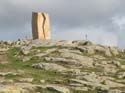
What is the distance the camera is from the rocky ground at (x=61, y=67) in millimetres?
33531

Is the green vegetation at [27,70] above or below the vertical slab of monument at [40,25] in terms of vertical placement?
below

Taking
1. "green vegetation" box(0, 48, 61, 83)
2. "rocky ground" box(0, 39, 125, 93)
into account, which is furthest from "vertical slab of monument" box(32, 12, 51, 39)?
"green vegetation" box(0, 48, 61, 83)

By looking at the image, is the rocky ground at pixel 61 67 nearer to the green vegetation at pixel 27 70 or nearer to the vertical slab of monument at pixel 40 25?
the green vegetation at pixel 27 70

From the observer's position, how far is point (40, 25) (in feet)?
175

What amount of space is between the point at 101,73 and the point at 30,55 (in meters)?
9.13

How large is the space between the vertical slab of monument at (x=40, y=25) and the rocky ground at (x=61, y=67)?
65.9 inches

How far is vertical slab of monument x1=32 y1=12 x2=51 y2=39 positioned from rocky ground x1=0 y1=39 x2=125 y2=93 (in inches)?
65.9

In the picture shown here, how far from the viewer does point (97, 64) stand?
42.8m

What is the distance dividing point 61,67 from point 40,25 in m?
13.8

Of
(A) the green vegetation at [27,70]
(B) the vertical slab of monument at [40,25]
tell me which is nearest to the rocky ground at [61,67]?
(A) the green vegetation at [27,70]

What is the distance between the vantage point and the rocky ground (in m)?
33.5

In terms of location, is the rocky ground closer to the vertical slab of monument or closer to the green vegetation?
the green vegetation

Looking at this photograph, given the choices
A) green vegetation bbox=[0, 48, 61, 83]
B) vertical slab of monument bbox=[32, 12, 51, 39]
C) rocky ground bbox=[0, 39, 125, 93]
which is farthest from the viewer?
vertical slab of monument bbox=[32, 12, 51, 39]

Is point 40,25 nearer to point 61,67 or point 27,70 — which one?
point 61,67
